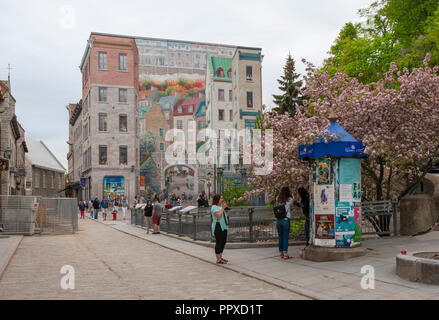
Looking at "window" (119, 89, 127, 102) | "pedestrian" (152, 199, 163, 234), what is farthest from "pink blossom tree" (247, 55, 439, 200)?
"window" (119, 89, 127, 102)

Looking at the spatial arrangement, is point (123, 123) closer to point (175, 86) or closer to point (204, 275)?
point (175, 86)

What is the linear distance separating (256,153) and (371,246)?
4.33 m

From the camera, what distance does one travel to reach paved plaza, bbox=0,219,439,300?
280 inches

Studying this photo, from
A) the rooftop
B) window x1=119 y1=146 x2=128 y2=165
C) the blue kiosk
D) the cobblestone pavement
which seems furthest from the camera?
the rooftop

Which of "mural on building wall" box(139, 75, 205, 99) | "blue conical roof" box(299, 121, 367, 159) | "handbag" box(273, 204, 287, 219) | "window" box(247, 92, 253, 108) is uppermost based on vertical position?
"mural on building wall" box(139, 75, 205, 99)

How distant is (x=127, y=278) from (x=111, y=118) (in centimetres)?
4370

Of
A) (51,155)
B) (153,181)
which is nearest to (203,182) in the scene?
(153,181)

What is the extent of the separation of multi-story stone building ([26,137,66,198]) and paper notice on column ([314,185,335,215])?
46086mm

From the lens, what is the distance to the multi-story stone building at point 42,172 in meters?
52.8

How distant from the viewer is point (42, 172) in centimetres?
5631

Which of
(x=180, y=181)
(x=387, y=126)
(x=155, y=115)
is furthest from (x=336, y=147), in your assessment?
(x=155, y=115)

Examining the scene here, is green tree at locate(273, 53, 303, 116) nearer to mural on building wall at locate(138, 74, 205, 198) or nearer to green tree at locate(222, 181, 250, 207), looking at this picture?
green tree at locate(222, 181, 250, 207)

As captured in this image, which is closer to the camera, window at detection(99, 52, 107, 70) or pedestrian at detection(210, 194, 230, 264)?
pedestrian at detection(210, 194, 230, 264)

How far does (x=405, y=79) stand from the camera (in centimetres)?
1192
